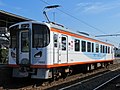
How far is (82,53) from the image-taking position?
18125 millimetres

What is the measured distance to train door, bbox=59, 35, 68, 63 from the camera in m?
14.3

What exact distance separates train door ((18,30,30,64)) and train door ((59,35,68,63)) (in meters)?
1.91

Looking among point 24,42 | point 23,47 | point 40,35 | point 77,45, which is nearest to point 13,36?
point 24,42

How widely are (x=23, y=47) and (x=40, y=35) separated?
3.60ft

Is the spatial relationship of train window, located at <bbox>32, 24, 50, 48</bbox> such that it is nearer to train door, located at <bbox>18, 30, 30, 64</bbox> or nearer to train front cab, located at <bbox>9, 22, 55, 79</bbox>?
train front cab, located at <bbox>9, 22, 55, 79</bbox>

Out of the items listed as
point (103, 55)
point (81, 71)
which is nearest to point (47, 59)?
point (81, 71)

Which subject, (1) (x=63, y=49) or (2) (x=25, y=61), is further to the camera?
(1) (x=63, y=49)

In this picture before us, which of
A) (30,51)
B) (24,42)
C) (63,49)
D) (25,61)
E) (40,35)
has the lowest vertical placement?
(25,61)

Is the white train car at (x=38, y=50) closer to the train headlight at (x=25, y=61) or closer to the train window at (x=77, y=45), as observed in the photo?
the train headlight at (x=25, y=61)

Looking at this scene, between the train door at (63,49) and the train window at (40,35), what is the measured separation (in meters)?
1.41

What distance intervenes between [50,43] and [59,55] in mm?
1196

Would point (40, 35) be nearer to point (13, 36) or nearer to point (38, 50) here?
point (38, 50)

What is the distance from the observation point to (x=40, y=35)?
13359 mm

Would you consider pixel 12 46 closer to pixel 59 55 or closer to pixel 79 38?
pixel 59 55
